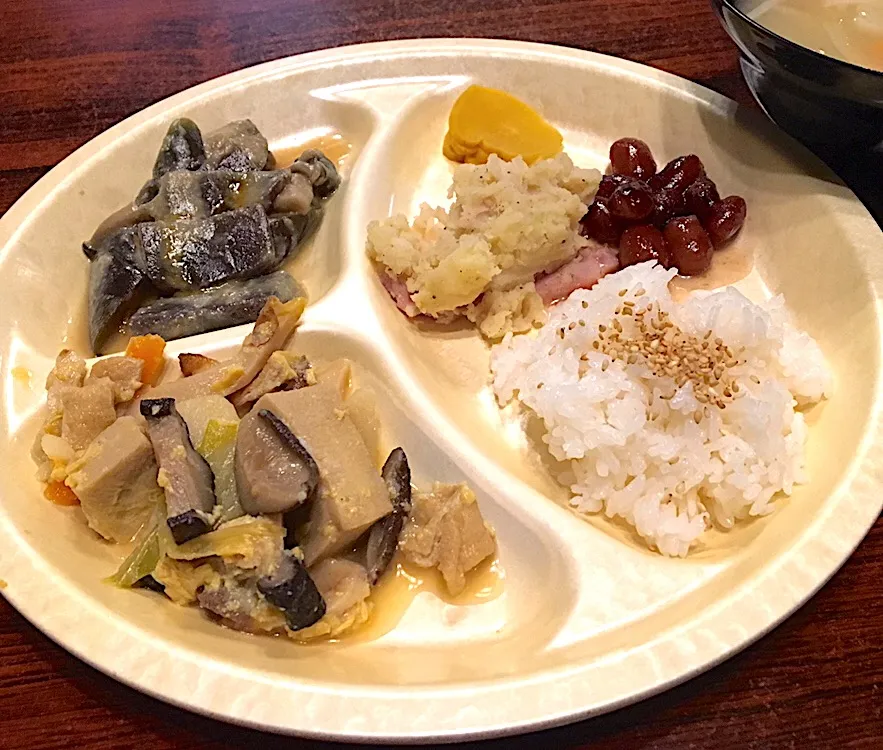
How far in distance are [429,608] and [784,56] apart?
166cm

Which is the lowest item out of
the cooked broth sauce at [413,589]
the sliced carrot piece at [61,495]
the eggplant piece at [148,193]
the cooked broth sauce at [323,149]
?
the cooked broth sauce at [413,589]

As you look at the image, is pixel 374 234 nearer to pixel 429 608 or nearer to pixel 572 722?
pixel 429 608

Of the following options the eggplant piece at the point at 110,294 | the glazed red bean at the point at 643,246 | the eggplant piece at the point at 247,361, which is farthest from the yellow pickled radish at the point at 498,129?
the eggplant piece at the point at 110,294

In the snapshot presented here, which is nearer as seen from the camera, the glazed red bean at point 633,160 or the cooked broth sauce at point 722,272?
the cooked broth sauce at point 722,272

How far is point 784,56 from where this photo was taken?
80.8 inches

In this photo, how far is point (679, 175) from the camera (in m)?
2.47

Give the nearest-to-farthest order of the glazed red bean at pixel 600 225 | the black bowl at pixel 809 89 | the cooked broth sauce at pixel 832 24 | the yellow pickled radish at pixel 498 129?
the black bowl at pixel 809 89 → the cooked broth sauce at pixel 832 24 → the glazed red bean at pixel 600 225 → the yellow pickled radish at pixel 498 129

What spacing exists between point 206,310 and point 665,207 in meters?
1.40

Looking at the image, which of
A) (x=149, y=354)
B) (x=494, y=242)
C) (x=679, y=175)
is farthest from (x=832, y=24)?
(x=149, y=354)

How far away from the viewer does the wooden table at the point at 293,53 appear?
1500 mm

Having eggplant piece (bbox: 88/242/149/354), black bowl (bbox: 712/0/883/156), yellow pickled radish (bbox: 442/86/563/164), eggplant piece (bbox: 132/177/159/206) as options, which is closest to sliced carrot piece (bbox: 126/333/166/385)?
eggplant piece (bbox: 88/242/149/354)

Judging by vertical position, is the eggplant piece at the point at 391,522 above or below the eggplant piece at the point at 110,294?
below

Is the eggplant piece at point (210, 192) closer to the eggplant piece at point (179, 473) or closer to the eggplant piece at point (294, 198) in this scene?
the eggplant piece at point (294, 198)

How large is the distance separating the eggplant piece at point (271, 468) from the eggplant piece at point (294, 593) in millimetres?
122
